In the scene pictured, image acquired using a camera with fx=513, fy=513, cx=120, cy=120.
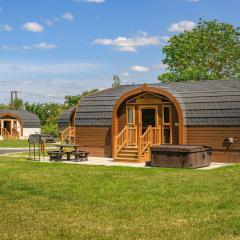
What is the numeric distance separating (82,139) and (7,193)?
13.2 m

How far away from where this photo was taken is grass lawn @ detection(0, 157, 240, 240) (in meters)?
8.27

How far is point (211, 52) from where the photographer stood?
1859 inches

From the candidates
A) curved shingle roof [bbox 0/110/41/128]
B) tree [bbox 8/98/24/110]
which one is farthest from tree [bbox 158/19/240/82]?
tree [bbox 8/98/24/110]

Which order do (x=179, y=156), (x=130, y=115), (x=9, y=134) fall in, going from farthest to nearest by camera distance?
(x=9, y=134), (x=130, y=115), (x=179, y=156)

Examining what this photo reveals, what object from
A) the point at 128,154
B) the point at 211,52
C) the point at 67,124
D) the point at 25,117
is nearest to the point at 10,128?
the point at 25,117

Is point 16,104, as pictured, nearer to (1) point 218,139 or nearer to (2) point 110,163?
(2) point 110,163

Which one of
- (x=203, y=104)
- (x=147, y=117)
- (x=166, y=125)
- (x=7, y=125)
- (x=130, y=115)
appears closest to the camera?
(x=203, y=104)

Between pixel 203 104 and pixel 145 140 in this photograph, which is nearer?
pixel 203 104

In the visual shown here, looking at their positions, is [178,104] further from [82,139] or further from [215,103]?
[82,139]

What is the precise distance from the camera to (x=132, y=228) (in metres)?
8.48

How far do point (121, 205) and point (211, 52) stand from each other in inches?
1510

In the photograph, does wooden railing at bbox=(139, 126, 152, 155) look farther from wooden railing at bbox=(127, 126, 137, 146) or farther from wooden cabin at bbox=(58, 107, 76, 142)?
wooden cabin at bbox=(58, 107, 76, 142)

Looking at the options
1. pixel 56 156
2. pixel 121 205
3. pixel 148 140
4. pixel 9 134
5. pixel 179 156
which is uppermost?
pixel 9 134

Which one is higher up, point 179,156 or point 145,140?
point 145,140
